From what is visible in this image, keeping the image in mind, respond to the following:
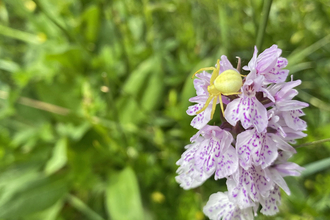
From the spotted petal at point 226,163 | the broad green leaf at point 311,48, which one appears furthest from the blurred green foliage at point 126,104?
the spotted petal at point 226,163

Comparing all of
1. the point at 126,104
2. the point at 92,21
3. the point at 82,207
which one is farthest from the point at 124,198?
the point at 92,21

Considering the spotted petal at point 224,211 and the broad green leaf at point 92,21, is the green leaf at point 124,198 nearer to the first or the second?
the spotted petal at point 224,211

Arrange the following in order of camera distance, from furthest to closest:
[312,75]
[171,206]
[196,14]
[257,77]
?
[196,14]
[312,75]
[171,206]
[257,77]

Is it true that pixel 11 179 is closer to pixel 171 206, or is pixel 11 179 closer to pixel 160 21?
pixel 171 206

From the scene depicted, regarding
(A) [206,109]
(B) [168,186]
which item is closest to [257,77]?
(A) [206,109]

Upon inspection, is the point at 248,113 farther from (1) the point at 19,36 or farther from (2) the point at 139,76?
(1) the point at 19,36
